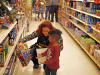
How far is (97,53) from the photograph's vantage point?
2.92m

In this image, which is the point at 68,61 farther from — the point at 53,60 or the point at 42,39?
the point at 53,60

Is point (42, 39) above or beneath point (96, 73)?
above

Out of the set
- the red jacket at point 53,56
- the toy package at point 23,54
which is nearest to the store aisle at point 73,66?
the toy package at point 23,54

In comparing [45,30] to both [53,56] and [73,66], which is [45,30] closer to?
[53,56]

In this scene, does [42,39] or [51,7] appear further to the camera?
[51,7]

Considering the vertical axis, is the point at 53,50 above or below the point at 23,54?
above

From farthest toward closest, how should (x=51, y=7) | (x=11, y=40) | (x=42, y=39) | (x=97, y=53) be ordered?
(x=51, y=7) → (x=97, y=53) → (x=42, y=39) → (x=11, y=40)

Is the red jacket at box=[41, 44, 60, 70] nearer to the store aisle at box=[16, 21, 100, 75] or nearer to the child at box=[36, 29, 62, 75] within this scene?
the child at box=[36, 29, 62, 75]

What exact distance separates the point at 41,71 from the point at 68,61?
843 millimetres

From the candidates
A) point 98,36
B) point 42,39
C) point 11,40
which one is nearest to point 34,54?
point 42,39

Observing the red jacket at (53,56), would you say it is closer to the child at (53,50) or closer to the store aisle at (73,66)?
the child at (53,50)

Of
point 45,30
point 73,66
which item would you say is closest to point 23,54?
point 45,30

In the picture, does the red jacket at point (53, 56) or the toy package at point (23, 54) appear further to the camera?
the toy package at point (23, 54)

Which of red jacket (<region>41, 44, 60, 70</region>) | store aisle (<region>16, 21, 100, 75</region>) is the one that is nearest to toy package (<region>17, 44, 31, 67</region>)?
red jacket (<region>41, 44, 60, 70</region>)
